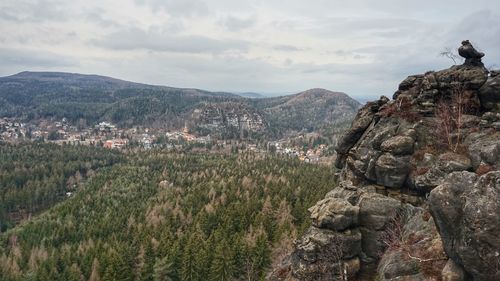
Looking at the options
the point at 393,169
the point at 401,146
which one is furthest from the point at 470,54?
the point at 393,169

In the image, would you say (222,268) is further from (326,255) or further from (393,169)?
(393,169)

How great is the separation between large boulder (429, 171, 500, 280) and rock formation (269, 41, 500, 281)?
0.18 feet

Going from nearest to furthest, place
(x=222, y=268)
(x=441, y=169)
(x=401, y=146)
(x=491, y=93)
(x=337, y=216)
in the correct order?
(x=337, y=216) < (x=441, y=169) < (x=401, y=146) < (x=491, y=93) < (x=222, y=268)

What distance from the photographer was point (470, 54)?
4916cm

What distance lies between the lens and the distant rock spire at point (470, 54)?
48969mm

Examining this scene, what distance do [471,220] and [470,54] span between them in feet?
110

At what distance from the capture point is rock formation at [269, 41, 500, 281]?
23875 millimetres

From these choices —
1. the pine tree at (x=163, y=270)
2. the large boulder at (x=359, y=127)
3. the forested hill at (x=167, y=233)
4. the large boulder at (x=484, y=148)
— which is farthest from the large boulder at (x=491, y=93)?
the pine tree at (x=163, y=270)

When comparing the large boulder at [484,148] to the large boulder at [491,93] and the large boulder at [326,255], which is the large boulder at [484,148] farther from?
the large boulder at [326,255]

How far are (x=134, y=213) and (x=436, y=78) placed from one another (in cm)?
12528

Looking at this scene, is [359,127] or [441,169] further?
Answer: [359,127]

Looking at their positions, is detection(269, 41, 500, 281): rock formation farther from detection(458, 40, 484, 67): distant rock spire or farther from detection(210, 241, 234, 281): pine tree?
detection(210, 241, 234, 281): pine tree

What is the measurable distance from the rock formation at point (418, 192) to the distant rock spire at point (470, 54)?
0.12 meters

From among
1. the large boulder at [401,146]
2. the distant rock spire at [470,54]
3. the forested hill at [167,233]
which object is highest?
the distant rock spire at [470,54]
